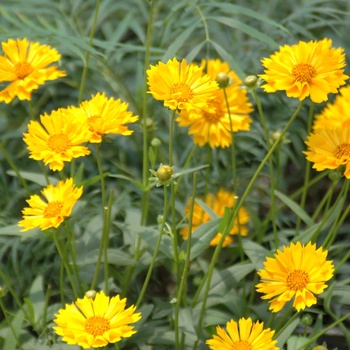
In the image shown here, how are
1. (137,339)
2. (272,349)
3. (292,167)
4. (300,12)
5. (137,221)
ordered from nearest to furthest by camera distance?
(272,349) → (137,339) → (137,221) → (300,12) → (292,167)

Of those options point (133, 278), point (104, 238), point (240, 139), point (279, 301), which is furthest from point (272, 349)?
point (240, 139)

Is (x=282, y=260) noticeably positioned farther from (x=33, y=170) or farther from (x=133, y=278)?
(x=33, y=170)

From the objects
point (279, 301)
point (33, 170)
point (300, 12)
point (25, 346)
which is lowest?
point (25, 346)

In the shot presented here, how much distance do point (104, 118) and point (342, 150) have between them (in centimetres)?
28

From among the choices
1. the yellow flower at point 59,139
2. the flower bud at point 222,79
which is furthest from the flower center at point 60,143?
the flower bud at point 222,79

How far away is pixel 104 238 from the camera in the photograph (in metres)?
0.85

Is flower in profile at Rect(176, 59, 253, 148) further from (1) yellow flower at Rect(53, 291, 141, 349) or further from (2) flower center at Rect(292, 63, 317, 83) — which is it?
(1) yellow flower at Rect(53, 291, 141, 349)

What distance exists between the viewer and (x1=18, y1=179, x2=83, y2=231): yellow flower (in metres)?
0.80

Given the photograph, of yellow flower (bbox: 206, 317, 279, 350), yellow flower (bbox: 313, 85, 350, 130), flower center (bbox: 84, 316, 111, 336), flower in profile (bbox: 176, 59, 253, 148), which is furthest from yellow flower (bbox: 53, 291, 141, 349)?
yellow flower (bbox: 313, 85, 350, 130)

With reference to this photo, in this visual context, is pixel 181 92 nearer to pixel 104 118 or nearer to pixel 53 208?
pixel 104 118

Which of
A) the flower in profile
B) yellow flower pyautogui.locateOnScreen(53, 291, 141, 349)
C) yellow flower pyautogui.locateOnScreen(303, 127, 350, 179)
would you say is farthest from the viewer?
the flower in profile

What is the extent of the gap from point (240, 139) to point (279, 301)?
0.60 meters

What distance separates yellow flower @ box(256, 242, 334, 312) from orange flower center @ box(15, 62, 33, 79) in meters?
0.39

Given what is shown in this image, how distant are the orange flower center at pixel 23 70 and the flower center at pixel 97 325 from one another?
1.13 ft
